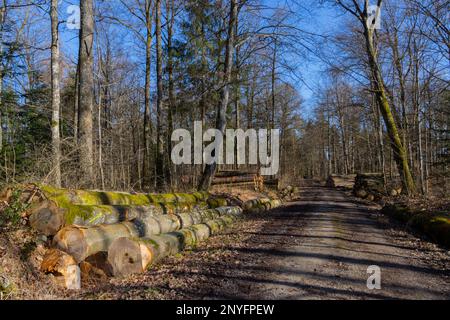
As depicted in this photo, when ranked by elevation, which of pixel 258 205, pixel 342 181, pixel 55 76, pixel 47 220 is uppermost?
pixel 55 76

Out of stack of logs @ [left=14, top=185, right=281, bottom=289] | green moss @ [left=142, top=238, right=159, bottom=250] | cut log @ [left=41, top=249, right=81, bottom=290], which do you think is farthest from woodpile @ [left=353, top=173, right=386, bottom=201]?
cut log @ [left=41, top=249, right=81, bottom=290]

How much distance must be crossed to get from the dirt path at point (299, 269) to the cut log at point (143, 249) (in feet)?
0.70

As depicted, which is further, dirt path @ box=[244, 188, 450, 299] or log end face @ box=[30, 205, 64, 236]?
log end face @ box=[30, 205, 64, 236]

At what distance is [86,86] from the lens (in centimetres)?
1015

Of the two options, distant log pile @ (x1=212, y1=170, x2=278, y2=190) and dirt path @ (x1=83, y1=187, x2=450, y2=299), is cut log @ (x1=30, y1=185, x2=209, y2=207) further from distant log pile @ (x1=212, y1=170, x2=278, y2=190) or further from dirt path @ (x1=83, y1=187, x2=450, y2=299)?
distant log pile @ (x1=212, y1=170, x2=278, y2=190)

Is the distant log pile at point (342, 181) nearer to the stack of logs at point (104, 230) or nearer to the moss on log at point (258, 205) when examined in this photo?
the moss on log at point (258, 205)

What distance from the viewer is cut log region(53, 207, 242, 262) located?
540 centimetres

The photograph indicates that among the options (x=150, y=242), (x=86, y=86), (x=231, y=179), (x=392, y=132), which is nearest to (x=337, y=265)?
(x=150, y=242)

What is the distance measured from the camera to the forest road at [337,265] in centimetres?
469

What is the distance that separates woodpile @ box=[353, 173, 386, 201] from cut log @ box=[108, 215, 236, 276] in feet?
52.0

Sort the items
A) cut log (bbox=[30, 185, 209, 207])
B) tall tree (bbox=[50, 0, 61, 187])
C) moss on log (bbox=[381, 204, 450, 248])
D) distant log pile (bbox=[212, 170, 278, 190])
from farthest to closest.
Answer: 1. distant log pile (bbox=[212, 170, 278, 190])
2. tall tree (bbox=[50, 0, 61, 187])
3. moss on log (bbox=[381, 204, 450, 248])
4. cut log (bbox=[30, 185, 209, 207])

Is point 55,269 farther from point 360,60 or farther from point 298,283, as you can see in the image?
point 360,60

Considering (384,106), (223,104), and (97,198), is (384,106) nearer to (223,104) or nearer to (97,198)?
(223,104)

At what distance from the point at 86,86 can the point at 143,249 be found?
6094 millimetres
